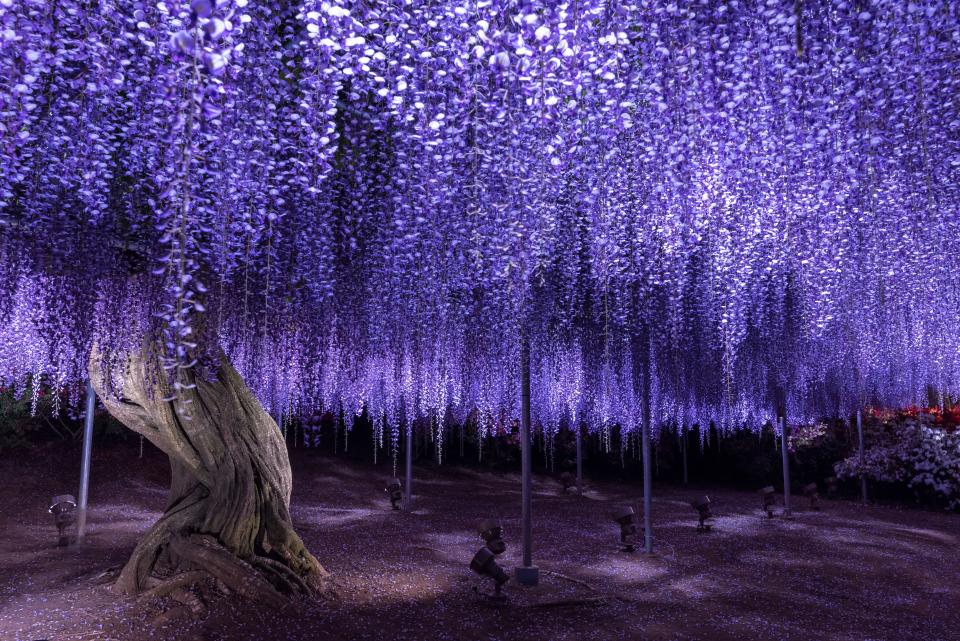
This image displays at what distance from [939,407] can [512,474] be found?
385 inches

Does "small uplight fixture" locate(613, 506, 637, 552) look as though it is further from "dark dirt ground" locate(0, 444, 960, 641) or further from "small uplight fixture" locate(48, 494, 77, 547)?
"small uplight fixture" locate(48, 494, 77, 547)

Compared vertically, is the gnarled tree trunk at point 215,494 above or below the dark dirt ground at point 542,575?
above

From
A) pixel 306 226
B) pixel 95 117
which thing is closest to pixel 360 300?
pixel 306 226

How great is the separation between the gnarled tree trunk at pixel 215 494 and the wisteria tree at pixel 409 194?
23mm

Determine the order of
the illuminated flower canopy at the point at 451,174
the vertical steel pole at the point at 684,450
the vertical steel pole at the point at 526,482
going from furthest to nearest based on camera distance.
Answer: the vertical steel pole at the point at 684,450 < the vertical steel pole at the point at 526,482 < the illuminated flower canopy at the point at 451,174

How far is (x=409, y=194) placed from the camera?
448 cm

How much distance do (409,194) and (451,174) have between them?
40 cm

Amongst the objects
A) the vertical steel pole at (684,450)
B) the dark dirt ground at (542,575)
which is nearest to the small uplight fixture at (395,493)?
the dark dirt ground at (542,575)

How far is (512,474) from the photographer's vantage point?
647 inches

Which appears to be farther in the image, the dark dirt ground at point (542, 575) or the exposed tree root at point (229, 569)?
the exposed tree root at point (229, 569)

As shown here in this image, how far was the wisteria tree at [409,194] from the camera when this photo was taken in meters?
2.58

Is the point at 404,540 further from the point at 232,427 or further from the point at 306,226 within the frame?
the point at 306,226

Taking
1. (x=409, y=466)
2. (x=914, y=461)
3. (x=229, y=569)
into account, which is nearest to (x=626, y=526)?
(x=409, y=466)

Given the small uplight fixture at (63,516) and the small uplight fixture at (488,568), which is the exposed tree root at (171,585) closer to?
the small uplight fixture at (488,568)
